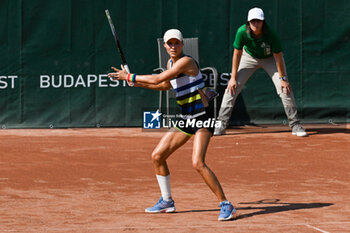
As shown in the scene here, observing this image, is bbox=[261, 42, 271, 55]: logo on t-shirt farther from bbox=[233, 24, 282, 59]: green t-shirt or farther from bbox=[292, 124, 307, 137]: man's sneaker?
bbox=[292, 124, 307, 137]: man's sneaker

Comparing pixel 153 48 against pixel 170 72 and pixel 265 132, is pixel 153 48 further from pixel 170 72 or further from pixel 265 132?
pixel 170 72

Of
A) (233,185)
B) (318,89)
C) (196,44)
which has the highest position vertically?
(196,44)

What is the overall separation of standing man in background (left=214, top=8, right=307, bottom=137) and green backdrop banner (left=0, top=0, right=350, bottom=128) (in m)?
1.30

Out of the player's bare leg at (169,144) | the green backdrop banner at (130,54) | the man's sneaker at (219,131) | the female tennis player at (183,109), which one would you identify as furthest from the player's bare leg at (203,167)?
the green backdrop banner at (130,54)

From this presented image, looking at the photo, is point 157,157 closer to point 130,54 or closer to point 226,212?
point 226,212

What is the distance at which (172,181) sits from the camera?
7.93 m

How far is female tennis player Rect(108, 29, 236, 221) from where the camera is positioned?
6.13 meters

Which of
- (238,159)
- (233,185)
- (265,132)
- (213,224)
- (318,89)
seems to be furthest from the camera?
(318,89)

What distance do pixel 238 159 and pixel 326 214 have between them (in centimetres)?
310

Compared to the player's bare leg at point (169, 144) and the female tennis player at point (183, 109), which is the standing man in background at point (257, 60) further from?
the player's bare leg at point (169, 144)

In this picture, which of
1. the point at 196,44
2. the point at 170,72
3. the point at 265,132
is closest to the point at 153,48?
the point at 196,44

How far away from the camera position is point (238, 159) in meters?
9.31

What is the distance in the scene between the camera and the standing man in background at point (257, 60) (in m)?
10.3

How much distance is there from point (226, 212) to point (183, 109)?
0.97m
